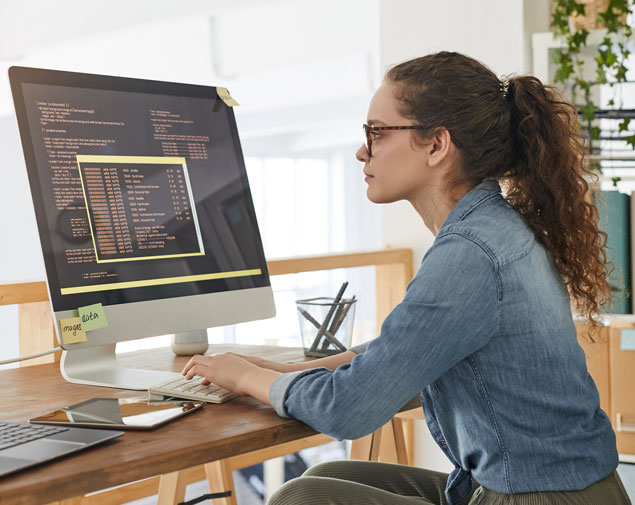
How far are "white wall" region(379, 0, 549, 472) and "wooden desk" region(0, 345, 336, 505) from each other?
5.25ft

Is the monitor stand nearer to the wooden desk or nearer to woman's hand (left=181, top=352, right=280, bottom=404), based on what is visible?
the wooden desk

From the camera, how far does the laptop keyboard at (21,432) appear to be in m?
0.90

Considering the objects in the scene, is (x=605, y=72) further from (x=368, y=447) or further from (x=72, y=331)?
(x=72, y=331)

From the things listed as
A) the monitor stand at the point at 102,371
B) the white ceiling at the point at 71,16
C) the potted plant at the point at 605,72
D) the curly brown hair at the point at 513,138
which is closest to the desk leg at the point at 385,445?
the monitor stand at the point at 102,371

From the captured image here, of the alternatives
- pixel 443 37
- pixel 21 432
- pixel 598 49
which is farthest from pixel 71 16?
pixel 21 432

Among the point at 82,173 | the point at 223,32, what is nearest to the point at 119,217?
the point at 82,173

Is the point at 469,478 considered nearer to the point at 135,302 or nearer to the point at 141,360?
the point at 135,302

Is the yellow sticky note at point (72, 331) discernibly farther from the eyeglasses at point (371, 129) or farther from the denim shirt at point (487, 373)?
the eyeglasses at point (371, 129)

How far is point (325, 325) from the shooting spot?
156cm

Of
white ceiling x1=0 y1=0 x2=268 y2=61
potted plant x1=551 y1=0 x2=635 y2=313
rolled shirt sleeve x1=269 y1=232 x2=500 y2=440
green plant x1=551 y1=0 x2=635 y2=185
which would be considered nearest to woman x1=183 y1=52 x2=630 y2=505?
rolled shirt sleeve x1=269 y1=232 x2=500 y2=440

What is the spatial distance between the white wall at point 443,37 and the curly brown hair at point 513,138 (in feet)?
4.44

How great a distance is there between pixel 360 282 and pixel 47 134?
26.5ft

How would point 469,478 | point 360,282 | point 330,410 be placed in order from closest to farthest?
point 330,410
point 469,478
point 360,282

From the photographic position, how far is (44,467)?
2.75 ft
